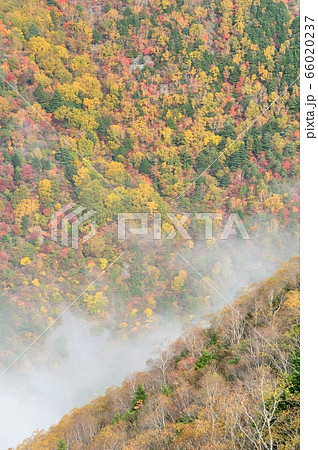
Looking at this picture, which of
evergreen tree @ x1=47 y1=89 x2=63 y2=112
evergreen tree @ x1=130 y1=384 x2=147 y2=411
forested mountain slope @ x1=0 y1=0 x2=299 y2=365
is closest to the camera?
evergreen tree @ x1=130 y1=384 x2=147 y2=411

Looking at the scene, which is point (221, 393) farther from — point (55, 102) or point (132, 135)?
point (132, 135)

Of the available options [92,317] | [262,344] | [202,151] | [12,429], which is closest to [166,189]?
[202,151]

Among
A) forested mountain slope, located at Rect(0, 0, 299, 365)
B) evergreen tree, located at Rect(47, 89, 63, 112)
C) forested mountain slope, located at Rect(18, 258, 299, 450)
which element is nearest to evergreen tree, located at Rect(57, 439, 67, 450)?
forested mountain slope, located at Rect(18, 258, 299, 450)

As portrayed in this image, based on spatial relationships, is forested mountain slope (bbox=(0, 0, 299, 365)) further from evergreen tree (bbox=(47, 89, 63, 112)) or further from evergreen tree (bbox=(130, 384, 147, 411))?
evergreen tree (bbox=(130, 384, 147, 411))

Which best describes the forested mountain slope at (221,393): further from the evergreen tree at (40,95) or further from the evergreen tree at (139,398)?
the evergreen tree at (40,95)

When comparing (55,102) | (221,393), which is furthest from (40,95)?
(221,393)

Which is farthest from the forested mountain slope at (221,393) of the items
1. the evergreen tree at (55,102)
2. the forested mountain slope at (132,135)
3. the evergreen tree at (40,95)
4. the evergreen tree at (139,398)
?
the evergreen tree at (40,95)
